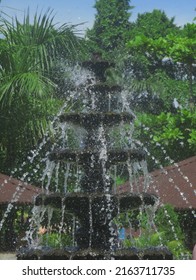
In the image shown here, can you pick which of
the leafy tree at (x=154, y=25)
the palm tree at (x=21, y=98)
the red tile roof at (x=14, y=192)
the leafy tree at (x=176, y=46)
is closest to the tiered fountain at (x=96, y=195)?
the red tile roof at (x=14, y=192)

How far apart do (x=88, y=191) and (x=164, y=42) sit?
52.3ft

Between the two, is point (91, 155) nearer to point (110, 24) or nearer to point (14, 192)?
point (14, 192)

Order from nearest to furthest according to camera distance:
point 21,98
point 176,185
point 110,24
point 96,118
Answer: point 96,118 → point 176,185 → point 21,98 → point 110,24

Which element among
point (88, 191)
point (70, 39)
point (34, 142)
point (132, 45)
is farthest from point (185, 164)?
point (88, 191)

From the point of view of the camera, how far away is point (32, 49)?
24469 millimetres

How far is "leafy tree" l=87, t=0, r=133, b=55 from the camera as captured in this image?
135 ft

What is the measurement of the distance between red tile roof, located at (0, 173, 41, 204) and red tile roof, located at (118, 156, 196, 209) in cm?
266

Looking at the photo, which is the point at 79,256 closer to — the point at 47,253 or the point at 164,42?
the point at 47,253

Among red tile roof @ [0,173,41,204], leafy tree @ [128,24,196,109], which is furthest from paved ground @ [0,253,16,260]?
leafy tree @ [128,24,196,109]

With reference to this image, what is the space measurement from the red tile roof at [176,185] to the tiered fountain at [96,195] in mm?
7974

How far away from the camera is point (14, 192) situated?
18.0 metres

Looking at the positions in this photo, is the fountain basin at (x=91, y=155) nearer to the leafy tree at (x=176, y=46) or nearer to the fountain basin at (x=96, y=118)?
the fountain basin at (x=96, y=118)

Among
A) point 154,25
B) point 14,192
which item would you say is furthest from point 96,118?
point 154,25

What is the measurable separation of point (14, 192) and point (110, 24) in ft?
84.2
